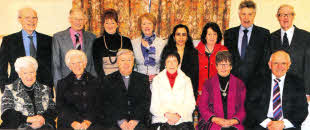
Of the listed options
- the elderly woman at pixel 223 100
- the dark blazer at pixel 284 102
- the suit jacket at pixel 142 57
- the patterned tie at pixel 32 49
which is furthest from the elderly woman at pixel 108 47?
the dark blazer at pixel 284 102

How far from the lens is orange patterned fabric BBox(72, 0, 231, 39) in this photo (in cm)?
461

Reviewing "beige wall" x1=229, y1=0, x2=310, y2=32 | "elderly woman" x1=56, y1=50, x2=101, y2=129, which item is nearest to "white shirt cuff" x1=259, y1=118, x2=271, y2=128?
"elderly woman" x1=56, y1=50, x2=101, y2=129

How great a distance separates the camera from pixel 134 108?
3053 millimetres

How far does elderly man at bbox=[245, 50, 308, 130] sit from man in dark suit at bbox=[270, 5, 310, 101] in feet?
1.59

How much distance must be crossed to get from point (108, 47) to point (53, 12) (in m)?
2.01

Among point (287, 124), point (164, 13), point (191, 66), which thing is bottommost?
point (287, 124)

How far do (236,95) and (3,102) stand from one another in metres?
2.42

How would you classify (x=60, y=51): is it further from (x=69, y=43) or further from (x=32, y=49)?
(x=32, y=49)

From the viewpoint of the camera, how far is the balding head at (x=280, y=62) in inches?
113

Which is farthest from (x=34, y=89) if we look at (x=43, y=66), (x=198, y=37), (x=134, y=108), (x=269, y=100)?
(x=198, y=37)

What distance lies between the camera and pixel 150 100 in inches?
122

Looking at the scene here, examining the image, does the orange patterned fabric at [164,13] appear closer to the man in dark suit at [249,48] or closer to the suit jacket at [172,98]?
the man in dark suit at [249,48]

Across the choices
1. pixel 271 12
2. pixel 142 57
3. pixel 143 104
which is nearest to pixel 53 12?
pixel 142 57

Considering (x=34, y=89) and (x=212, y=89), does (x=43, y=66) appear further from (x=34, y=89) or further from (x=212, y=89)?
(x=212, y=89)
